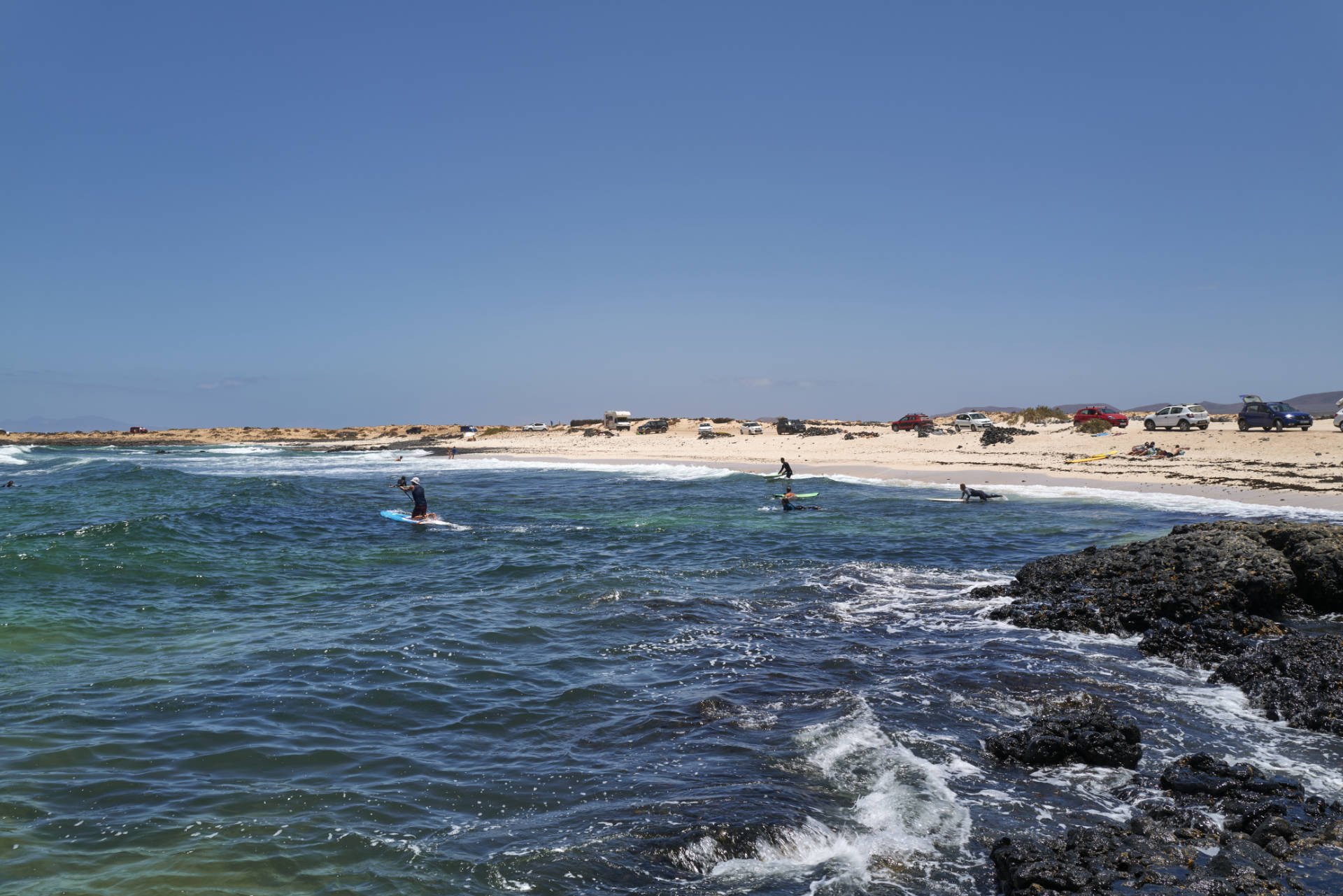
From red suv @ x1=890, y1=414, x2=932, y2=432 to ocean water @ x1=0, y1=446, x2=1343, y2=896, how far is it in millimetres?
45177

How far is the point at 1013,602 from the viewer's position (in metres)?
13.7

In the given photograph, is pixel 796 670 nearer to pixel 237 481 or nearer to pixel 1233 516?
pixel 1233 516

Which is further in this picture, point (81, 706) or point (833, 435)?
point (833, 435)

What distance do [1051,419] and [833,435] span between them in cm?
1776

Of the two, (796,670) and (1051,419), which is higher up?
(1051,419)

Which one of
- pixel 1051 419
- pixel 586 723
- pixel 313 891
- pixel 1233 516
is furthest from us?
pixel 1051 419

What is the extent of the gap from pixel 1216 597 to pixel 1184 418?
38630 mm

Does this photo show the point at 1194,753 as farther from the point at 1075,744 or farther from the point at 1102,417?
the point at 1102,417

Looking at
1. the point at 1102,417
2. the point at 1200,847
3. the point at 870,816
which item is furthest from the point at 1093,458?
the point at 870,816

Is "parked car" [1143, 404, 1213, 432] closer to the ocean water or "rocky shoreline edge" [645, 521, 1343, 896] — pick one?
the ocean water

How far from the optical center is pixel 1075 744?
755cm

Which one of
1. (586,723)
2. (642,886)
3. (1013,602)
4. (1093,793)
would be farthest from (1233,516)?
(642,886)

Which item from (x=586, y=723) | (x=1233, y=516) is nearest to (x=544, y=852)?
(x=586, y=723)

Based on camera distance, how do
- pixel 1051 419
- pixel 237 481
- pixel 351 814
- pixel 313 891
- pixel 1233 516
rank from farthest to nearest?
pixel 1051 419, pixel 237 481, pixel 1233 516, pixel 351 814, pixel 313 891
